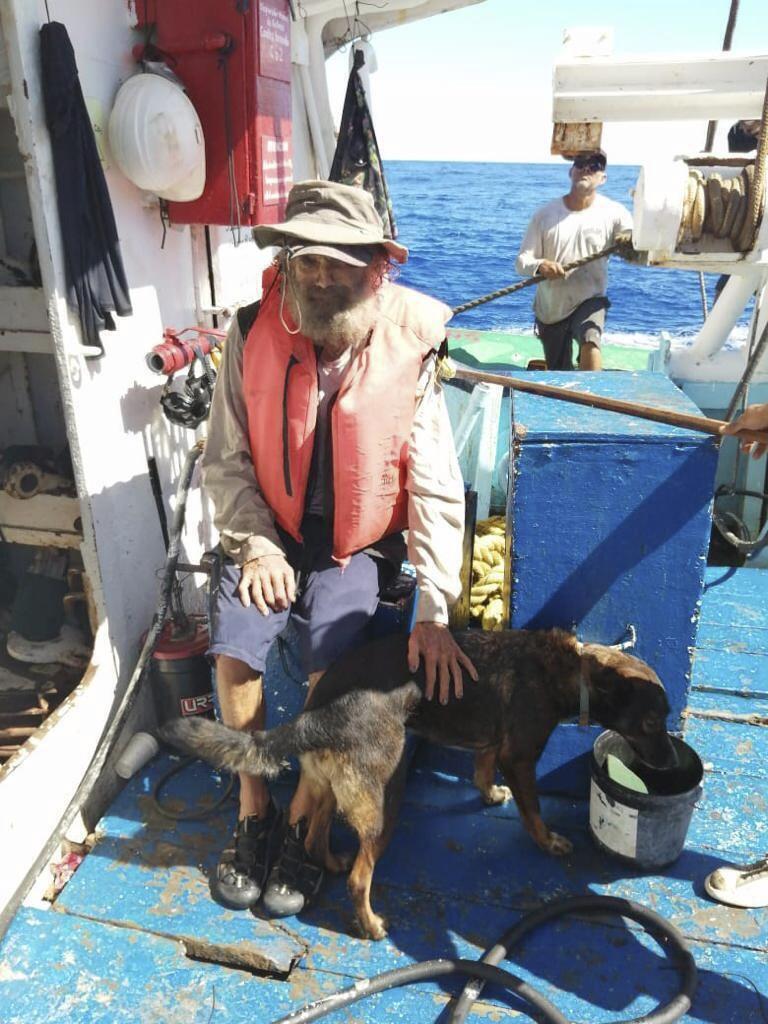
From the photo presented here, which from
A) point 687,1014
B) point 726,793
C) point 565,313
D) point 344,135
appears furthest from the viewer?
point 565,313

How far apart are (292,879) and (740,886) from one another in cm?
173

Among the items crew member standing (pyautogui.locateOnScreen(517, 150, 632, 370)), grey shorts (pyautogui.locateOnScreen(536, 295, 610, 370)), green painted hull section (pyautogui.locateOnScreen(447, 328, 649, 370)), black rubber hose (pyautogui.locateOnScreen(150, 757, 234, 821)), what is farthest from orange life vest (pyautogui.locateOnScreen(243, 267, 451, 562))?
green painted hull section (pyautogui.locateOnScreen(447, 328, 649, 370))

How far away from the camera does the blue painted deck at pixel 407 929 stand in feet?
9.17

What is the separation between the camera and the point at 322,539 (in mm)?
3443

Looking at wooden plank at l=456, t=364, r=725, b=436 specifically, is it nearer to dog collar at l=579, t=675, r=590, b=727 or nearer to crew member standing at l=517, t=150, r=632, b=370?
dog collar at l=579, t=675, r=590, b=727

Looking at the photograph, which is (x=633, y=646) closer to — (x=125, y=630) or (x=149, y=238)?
(x=125, y=630)

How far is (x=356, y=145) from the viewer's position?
6.26 metres

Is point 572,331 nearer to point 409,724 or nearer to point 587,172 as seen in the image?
point 587,172

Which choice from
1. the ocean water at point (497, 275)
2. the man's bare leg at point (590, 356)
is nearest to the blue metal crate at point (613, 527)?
the man's bare leg at point (590, 356)

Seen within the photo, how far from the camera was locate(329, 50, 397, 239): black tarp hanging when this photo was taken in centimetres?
624

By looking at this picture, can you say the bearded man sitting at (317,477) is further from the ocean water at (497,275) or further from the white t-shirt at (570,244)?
the ocean water at (497,275)

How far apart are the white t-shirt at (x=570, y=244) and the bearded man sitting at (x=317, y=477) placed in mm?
4202

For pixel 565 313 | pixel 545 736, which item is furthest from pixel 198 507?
pixel 565 313

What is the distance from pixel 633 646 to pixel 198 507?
2.76 m
